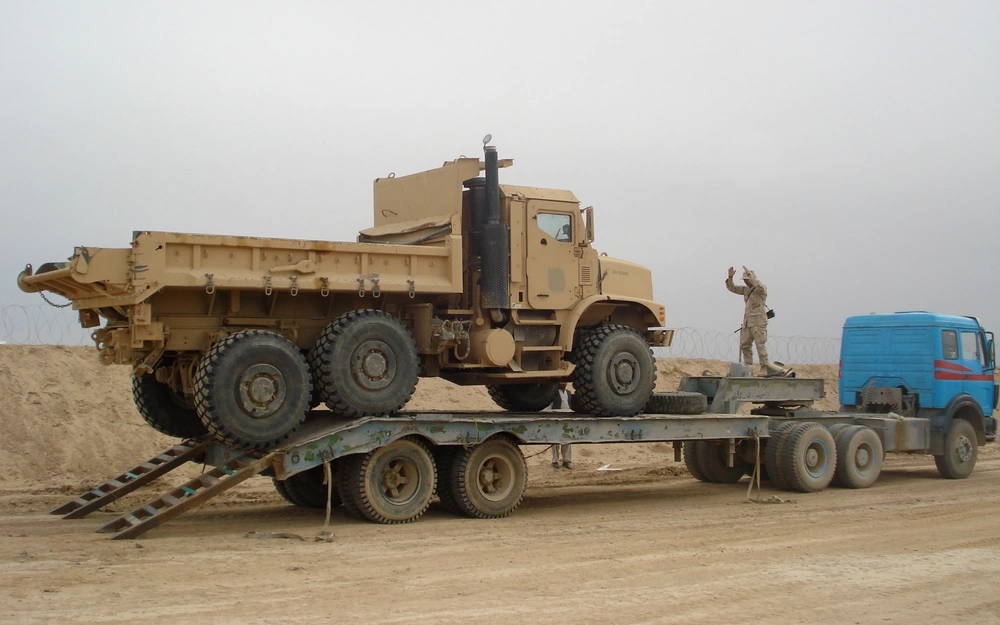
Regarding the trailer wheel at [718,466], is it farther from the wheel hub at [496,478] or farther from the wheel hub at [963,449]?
the wheel hub at [496,478]

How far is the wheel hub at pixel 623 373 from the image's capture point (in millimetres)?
13188

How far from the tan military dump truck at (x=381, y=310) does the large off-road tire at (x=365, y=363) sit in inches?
0.6

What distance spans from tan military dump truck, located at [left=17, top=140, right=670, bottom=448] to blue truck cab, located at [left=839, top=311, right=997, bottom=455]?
19.0 feet

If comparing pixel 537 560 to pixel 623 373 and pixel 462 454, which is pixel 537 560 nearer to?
pixel 462 454

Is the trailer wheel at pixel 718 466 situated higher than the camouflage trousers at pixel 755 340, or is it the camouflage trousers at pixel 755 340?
the camouflage trousers at pixel 755 340

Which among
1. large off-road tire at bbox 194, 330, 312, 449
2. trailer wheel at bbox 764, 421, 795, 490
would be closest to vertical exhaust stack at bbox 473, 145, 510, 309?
large off-road tire at bbox 194, 330, 312, 449

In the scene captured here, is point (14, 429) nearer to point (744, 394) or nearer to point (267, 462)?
point (267, 462)

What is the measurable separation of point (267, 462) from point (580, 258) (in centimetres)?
490

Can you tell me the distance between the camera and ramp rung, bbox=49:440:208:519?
11.9m

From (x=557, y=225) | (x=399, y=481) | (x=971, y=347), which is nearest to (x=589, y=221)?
(x=557, y=225)

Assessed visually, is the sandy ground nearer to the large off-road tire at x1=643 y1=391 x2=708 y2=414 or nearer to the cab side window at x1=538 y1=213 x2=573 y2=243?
the large off-road tire at x1=643 y1=391 x2=708 y2=414

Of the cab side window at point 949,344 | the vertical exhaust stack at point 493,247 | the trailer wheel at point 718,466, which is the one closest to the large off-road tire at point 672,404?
the trailer wheel at point 718,466

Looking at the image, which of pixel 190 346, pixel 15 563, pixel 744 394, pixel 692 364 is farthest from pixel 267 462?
pixel 692 364

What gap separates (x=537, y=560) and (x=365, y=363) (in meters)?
3.10
